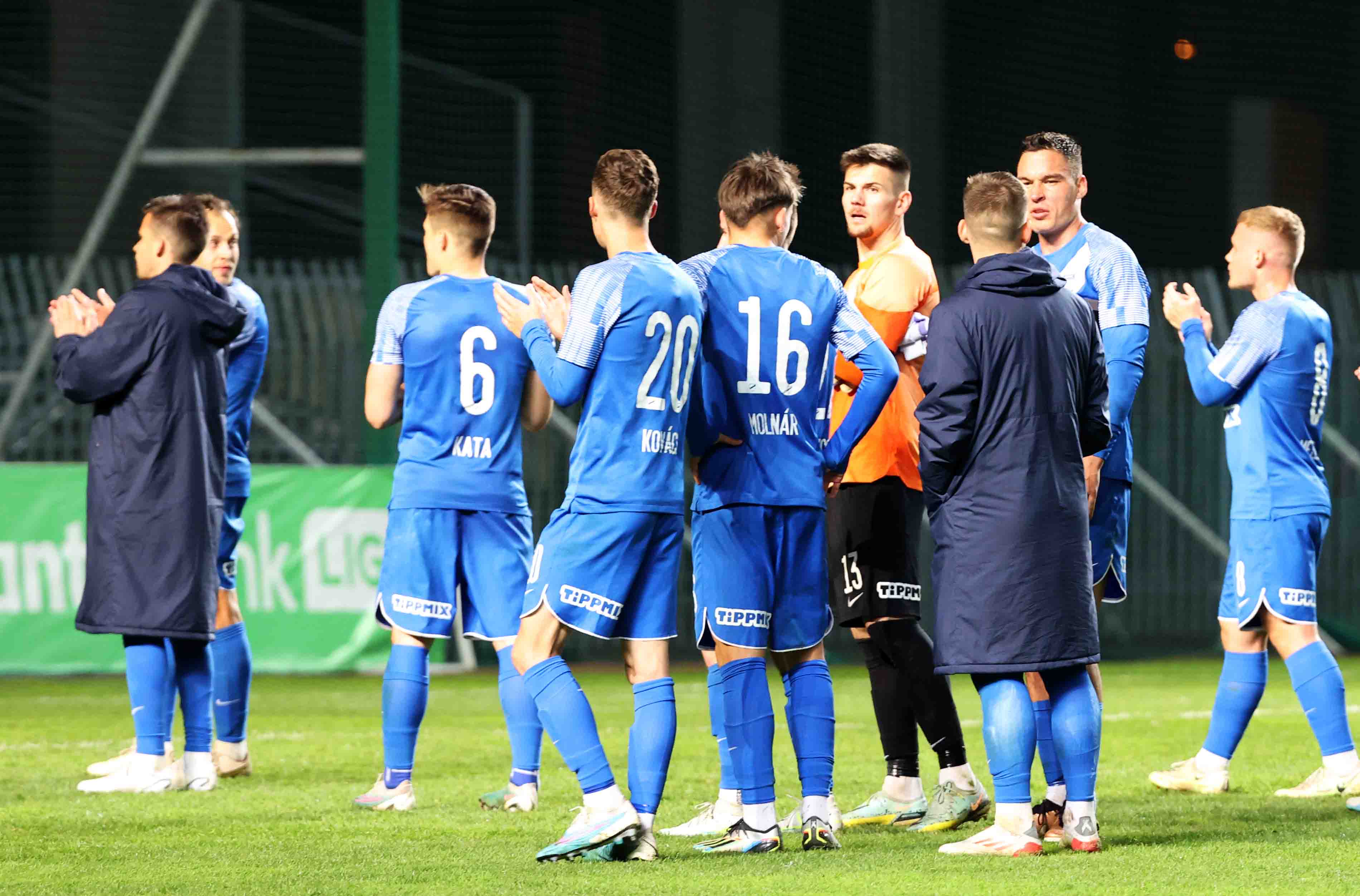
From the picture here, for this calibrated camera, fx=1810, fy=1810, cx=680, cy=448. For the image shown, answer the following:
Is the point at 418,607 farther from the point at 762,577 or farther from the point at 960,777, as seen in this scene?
the point at 960,777

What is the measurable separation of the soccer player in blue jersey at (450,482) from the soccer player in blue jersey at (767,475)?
50.0 inches

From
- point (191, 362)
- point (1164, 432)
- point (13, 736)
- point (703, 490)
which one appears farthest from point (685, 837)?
point (1164, 432)

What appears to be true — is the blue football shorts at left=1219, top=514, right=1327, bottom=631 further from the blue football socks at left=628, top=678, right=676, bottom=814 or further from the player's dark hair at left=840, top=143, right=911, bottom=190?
the blue football socks at left=628, top=678, right=676, bottom=814

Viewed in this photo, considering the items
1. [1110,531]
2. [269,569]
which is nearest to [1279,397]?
[1110,531]

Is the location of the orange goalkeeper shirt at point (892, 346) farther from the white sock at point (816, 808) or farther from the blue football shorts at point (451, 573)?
the blue football shorts at point (451, 573)

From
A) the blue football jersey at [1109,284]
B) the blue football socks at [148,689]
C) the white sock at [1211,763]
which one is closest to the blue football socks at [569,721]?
the blue football jersey at [1109,284]

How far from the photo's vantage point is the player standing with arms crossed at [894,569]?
634 centimetres

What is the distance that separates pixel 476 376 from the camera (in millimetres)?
6766

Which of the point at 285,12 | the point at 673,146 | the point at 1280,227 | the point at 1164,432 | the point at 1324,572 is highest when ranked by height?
the point at 285,12

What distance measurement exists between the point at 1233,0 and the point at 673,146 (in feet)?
35.1

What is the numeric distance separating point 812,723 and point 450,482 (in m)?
1.84

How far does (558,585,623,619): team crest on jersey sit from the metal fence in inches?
322

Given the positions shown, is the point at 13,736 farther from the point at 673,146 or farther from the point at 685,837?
the point at 673,146

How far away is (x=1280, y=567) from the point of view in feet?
23.4
